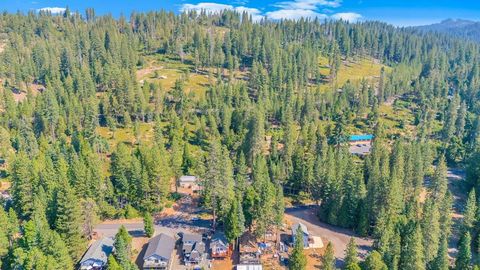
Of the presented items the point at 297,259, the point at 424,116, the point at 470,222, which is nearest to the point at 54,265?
the point at 297,259

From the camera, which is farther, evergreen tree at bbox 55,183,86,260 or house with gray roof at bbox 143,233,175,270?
evergreen tree at bbox 55,183,86,260

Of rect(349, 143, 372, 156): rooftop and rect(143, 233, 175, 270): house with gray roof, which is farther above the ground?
rect(349, 143, 372, 156): rooftop

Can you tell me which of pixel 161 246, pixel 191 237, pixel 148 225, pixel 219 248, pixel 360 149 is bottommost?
pixel 219 248

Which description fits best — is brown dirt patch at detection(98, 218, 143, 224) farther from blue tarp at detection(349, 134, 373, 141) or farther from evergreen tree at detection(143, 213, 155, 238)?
blue tarp at detection(349, 134, 373, 141)

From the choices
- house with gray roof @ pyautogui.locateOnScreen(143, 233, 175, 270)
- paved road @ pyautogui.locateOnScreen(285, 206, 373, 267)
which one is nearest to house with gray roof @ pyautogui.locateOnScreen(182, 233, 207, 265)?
house with gray roof @ pyautogui.locateOnScreen(143, 233, 175, 270)

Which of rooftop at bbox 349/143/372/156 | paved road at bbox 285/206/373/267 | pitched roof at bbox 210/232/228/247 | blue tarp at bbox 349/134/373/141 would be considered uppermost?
blue tarp at bbox 349/134/373/141

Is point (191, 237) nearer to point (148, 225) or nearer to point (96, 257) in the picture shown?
point (148, 225)

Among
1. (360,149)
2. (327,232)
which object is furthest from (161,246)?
(360,149)
